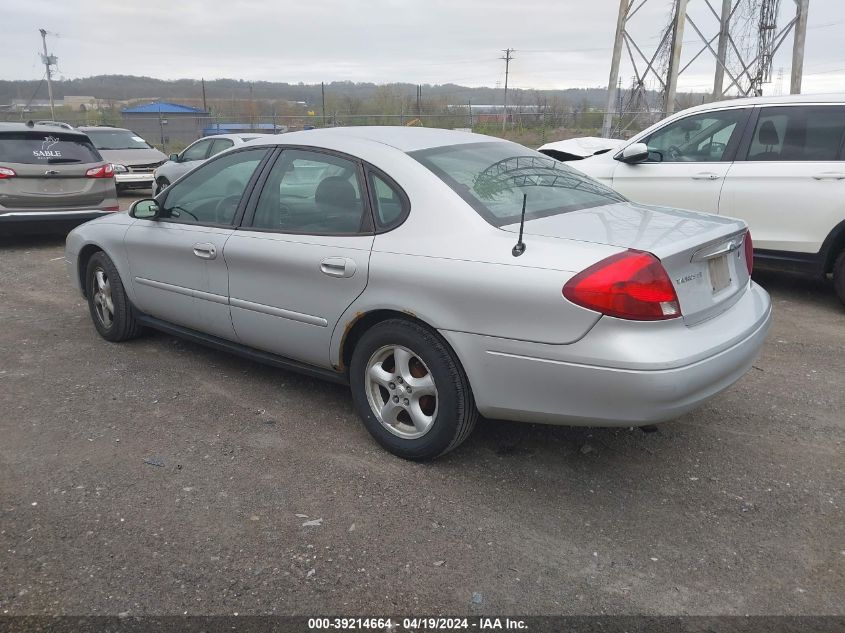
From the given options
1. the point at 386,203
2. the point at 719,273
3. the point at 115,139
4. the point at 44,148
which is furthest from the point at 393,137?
the point at 115,139

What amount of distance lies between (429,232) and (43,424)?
2.47 meters

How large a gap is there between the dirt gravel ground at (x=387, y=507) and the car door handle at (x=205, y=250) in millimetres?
853

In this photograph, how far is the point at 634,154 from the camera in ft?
22.7

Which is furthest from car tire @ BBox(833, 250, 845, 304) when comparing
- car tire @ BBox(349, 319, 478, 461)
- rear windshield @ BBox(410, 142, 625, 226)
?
car tire @ BBox(349, 319, 478, 461)

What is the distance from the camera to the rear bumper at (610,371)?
9.37 ft

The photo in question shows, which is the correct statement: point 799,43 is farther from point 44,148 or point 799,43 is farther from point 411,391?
point 411,391

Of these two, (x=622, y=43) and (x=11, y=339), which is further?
(x=622, y=43)

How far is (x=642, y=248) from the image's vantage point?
296 centimetres

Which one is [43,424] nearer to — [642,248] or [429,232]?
[429,232]

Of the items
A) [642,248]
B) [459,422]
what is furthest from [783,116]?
[459,422]

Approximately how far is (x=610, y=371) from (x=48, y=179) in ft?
28.3

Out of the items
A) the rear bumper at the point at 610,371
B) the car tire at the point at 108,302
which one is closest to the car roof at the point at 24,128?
the car tire at the point at 108,302

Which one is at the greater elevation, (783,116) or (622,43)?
(622,43)

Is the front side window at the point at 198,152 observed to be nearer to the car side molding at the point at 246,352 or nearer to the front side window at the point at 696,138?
the front side window at the point at 696,138
